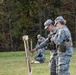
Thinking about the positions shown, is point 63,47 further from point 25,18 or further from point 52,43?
point 25,18

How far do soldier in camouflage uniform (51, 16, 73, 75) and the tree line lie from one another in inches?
1531

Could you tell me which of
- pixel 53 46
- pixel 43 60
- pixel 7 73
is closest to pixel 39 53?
pixel 43 60

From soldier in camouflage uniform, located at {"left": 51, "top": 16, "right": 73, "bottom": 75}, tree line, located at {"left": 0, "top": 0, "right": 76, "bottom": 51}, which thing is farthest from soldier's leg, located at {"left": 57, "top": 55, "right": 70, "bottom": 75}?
tree line, located at {"left": 0, "top": 0, "right": 76, "bottom": 51}

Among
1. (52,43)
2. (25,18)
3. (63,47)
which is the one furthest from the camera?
(25,18)

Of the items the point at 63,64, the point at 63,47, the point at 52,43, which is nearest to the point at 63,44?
the point at 63,47

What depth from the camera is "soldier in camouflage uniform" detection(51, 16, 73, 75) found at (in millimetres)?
10258

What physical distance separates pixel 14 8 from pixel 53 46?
39.9m

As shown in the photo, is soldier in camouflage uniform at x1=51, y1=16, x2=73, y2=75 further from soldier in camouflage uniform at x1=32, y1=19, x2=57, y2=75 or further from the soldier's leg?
soldier in camouflage uniform at x1=32, y1=19, x2=57, y2=75

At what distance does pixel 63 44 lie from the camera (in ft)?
33.9

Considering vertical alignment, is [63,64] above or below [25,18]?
below

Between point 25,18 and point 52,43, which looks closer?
point 52,43

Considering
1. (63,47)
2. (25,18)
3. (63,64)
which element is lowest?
(63,64)

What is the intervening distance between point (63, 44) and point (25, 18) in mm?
40603

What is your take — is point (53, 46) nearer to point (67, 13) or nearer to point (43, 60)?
point (43, 60)
